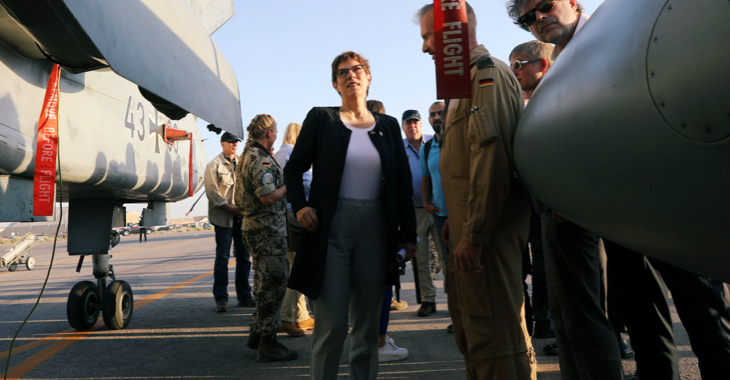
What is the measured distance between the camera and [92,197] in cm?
441

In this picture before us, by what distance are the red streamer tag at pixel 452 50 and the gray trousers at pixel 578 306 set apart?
0.82 m

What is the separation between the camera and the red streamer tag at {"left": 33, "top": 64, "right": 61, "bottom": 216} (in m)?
2.66

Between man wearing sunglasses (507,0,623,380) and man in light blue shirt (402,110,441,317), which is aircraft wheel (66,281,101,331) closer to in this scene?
man in light blue shirt (402,110,441,317)

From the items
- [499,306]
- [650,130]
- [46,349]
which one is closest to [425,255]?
[499,306]

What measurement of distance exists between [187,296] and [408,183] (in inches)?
204

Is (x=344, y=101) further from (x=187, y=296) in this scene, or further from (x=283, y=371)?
(x=187, y=296)

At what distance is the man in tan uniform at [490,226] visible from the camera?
1.70 m

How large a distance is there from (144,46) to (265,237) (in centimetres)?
174

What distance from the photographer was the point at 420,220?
16.3 ft

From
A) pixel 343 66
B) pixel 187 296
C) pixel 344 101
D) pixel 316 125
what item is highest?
pixel 343 66

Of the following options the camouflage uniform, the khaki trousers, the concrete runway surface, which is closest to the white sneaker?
the concrete runway surface

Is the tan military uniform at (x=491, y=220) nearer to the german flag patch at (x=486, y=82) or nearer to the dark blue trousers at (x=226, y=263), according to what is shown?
the german flag patch at (x=486, y=82)

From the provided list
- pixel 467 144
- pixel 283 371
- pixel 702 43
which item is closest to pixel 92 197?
pixel 283 371

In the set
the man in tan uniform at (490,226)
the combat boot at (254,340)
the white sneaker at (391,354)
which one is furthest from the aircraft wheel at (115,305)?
the man in tan uniform at (490,226)
